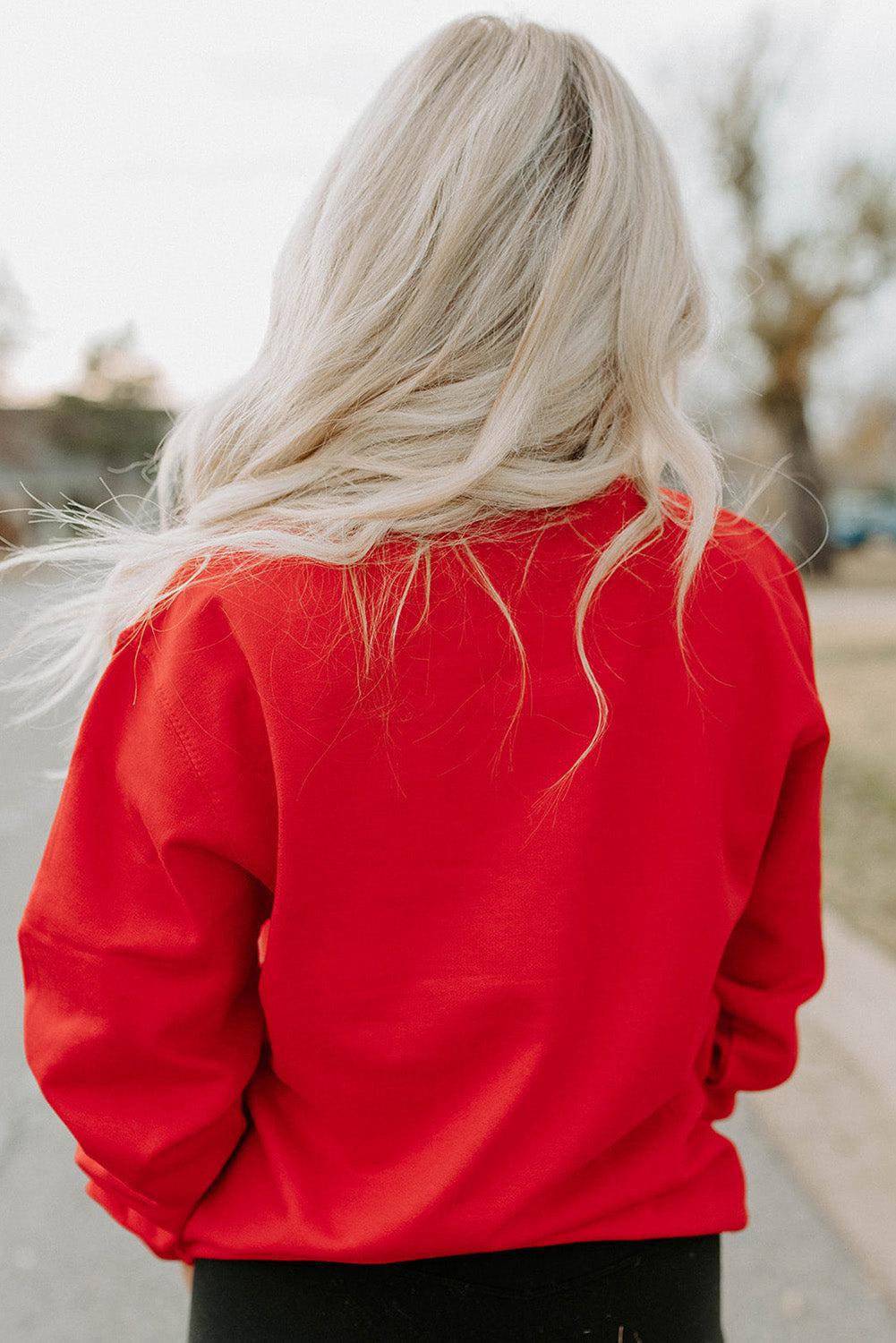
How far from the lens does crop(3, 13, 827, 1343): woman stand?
1105 mm

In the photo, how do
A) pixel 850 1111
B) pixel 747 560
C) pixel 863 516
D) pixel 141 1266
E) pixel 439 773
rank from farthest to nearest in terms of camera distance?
pixel 863 516 → pixel 850 1111 → pixel 141 1266 → pixel 747 560 → pixel 439 773

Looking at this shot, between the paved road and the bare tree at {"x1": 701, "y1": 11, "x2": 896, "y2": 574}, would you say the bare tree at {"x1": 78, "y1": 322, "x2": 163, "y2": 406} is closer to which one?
the bare tree at {"x1": 701, "y1": 11, "x2": 896, "y2": 574}

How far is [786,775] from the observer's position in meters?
1.39

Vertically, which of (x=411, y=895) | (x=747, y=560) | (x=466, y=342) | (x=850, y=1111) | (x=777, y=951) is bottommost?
(x=850, y=1111)

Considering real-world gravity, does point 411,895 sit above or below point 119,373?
above

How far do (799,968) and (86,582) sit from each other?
3.42ft

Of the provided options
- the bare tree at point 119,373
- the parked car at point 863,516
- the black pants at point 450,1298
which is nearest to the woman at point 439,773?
the black pants at point 450,1298

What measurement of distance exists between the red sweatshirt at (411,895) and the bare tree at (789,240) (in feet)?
65.9

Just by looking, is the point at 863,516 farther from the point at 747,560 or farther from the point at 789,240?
the point at 747,560

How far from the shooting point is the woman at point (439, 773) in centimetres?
111

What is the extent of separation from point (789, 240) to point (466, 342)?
22192 mm

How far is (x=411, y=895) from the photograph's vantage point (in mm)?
1116

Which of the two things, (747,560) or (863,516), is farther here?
(863,516)

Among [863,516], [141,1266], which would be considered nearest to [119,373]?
[863,516]
